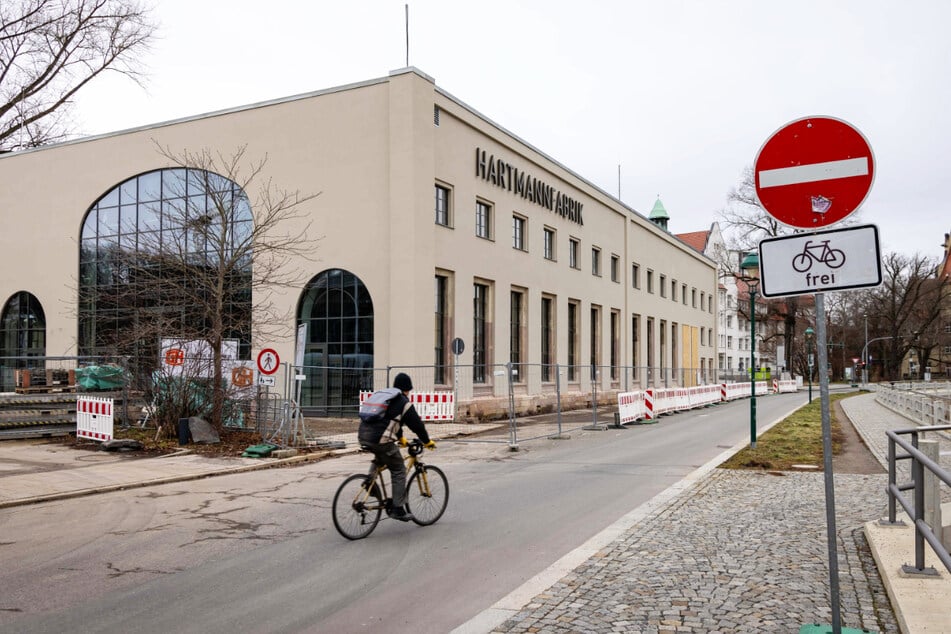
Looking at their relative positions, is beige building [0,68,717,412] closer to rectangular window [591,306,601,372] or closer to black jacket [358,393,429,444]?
rectangular window [591,306,601,372]

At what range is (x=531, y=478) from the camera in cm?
1273

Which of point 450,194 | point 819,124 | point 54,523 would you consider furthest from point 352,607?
point 450,194

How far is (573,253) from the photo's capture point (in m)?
38.3

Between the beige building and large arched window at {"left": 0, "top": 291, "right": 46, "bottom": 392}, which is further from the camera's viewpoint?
large arched window at {"left": 0, "top": 291, "right": 46, "bottom": 392}

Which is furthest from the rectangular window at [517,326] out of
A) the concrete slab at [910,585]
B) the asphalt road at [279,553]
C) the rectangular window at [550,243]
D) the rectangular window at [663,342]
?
the concrete slab at [910,585]

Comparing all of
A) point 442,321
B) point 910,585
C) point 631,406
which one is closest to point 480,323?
point 442,321

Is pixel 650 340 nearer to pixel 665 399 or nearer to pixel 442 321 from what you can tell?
pixel 665 399

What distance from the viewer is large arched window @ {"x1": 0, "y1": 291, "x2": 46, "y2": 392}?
3281 centimetres

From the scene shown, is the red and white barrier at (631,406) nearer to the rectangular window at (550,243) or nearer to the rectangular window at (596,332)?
the rectangular window at (550,243)

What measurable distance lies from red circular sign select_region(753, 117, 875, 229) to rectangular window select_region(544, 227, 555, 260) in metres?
30.9

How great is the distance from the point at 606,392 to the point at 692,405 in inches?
204

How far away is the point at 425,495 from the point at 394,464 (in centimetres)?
64

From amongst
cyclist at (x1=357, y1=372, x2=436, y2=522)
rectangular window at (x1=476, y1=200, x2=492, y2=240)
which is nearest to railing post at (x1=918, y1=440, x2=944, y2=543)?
cyclist at (x1=357, y1=372, x2=436, y2=522)

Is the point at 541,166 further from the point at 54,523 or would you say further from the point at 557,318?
the point at 54,523
